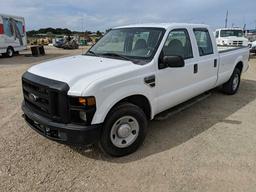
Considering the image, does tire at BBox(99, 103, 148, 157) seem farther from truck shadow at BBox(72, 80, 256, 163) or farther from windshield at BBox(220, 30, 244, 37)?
windshield at BBox(220, 30, 244, 37)

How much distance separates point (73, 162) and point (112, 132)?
26.9 inches

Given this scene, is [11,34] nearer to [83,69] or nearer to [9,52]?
[9,52]

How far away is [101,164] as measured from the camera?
3268mm

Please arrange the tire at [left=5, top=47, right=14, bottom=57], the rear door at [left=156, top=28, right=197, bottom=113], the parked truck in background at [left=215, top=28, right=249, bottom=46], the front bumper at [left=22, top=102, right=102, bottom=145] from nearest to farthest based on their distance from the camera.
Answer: the front bumper at [left=22, top=102, right=102, bottom=145] → the rear door at [left=156, top=28, right=197, bottom=113] → the parked truck in background at [left=215, top=28, right=249, bottom=46] → the tire at [left=5, top=47, right=14, bottom=57]

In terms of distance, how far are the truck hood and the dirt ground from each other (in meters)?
1.16

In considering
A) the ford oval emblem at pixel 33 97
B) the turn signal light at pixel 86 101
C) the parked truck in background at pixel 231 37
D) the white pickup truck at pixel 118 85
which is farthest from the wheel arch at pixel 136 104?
the parked truck in background at pixel 231 37

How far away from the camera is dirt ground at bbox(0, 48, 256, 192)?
2867 mm

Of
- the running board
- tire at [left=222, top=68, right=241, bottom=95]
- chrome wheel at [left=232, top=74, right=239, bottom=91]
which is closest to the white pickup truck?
the running board

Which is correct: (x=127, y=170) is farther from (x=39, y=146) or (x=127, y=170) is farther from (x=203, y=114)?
(x=203, y=114)

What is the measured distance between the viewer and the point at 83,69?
10.6ft

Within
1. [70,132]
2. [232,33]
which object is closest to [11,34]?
[232,33]

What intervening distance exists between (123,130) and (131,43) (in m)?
1.61

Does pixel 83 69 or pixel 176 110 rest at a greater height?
pixel 83 69

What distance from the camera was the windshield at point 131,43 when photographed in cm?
379
